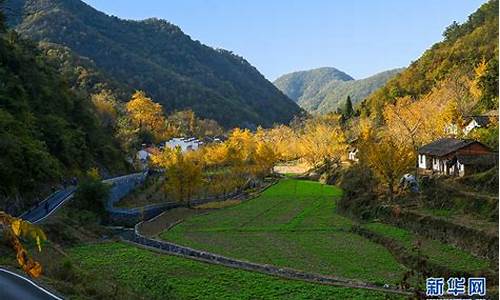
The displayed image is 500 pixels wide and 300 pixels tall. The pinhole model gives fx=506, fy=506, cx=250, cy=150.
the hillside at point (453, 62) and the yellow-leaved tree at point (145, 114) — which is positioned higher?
the hillside at point (453, 62)

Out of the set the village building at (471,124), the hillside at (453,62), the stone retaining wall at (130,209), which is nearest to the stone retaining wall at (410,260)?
the stone retaining wall at (130,209)

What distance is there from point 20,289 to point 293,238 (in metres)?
19.0

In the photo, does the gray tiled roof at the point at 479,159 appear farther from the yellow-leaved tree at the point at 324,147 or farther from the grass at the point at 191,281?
the yellow-leaved tree at the point at 324,147

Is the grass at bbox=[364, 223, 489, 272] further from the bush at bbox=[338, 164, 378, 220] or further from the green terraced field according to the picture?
the bush at bbox=[338, 164, 378, 220]

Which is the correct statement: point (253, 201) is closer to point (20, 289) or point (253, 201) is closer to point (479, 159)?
point (479, 159)

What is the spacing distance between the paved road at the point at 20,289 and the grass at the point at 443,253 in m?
13.2

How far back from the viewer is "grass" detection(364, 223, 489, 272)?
2161 cm

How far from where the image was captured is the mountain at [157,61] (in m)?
134

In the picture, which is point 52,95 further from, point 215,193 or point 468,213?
point 468,213

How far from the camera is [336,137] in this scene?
79125 millimetres

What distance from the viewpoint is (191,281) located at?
21.6 metres

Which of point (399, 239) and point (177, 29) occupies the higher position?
point (177, 29)

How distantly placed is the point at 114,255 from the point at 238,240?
324 inches

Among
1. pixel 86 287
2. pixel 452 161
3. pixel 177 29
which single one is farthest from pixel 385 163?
pixel 177 29
